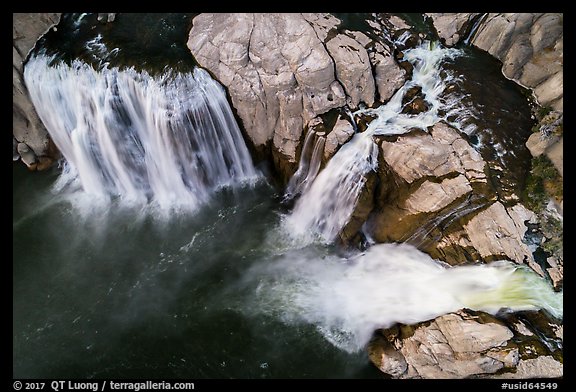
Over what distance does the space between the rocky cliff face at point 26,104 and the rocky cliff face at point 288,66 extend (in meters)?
5.83

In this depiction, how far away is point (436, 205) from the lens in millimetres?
12602

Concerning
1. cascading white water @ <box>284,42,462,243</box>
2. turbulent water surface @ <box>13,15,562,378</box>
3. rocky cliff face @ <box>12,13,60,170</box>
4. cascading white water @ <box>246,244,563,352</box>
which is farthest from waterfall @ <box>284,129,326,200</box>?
rocky cliff face @ <box>12,13,60,170</box>

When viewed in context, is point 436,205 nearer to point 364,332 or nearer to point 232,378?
point 364,332

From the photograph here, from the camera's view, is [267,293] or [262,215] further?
[262,215]

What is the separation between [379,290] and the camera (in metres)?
13.3

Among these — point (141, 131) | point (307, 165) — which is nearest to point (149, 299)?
point (141, 131)

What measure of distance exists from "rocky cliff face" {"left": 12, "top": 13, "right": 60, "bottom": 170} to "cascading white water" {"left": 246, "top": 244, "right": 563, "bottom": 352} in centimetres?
1006

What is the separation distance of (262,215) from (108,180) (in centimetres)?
613

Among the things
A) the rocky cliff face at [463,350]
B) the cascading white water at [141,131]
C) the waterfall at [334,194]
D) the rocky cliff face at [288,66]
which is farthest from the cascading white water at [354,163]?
the rocky cliff face at [463,350]

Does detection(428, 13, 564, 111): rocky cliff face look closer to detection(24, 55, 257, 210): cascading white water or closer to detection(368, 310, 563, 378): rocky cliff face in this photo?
detection(368, 310, 563, 378): rocky cliff face

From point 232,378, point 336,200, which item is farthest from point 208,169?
point 232,378

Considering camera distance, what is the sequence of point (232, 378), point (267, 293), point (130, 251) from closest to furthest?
point (232, 378) < point (267, 293) < point (130, 251)

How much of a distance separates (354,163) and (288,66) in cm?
396

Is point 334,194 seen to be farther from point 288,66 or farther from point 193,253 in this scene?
point 193,253
